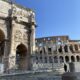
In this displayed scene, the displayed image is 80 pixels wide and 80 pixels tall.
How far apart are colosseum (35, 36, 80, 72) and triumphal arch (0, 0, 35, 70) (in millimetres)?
26271

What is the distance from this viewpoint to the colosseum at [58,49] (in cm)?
5075

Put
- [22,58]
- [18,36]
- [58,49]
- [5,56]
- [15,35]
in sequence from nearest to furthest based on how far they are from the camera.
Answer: [5,56] → [15,35] → [18,36] → [22,58] → [58,49]

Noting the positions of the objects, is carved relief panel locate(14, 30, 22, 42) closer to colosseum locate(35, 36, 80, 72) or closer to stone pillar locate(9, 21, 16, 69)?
stone pillar locate(9, 21, 16, 69)

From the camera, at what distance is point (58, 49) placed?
52.7 m

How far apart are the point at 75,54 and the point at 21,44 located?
32100 mm

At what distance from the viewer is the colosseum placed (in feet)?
167

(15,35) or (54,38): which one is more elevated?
(54,38)

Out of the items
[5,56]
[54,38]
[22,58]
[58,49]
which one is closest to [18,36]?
[22,58]

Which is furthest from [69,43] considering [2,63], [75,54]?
[2,63]

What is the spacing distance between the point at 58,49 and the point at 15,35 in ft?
105

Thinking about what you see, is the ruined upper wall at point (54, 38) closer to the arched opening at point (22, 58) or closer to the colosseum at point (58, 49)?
the colosseum at point (58, 49)

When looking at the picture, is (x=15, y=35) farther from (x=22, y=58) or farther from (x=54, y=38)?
(x=54, y=38)

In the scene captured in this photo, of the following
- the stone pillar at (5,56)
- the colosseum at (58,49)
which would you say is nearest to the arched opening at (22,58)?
the stone pillar at (5,56)

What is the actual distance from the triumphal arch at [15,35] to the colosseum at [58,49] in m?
26.3
